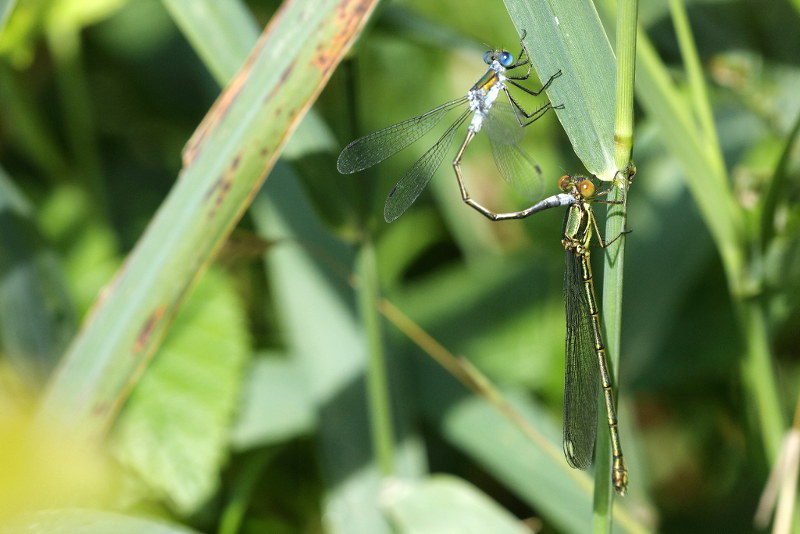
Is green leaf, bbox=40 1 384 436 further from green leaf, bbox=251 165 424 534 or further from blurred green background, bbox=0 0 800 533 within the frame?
green leaf, bbox=251 165 424 534

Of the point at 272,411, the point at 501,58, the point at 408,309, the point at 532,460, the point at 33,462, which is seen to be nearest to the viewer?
the point at 33,462

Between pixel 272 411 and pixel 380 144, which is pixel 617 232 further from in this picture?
pixel 272 411

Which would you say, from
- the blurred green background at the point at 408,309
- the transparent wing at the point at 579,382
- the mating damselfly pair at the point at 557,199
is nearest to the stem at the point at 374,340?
the blurred green background at the point at 408,309

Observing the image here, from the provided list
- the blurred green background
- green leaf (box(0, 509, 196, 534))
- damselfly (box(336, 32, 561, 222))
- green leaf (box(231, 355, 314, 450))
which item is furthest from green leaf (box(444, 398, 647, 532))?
green leaf (box(0, 509, 196, 534))

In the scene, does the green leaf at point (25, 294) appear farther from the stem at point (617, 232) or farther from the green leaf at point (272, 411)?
the stem at point (617, 232)

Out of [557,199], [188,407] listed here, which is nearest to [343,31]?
[557,199]

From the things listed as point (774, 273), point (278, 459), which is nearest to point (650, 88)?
point (774, 273)
